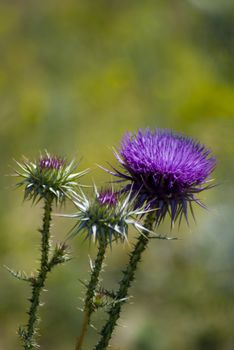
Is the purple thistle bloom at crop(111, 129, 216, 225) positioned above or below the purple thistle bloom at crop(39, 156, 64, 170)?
above

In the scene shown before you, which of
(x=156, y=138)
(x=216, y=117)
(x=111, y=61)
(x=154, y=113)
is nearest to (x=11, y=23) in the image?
(x=111, y=61)

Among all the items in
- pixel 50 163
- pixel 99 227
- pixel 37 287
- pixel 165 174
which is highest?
pixel 165 174

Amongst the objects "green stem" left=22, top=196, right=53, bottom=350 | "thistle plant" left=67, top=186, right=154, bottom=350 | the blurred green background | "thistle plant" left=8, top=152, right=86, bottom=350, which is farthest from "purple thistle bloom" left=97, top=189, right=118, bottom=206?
the blurred green background

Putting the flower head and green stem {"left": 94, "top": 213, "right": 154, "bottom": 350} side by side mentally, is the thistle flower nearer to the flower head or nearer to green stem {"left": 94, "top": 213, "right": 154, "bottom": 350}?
the flower head

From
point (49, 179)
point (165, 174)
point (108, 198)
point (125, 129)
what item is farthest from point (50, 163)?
point (125, 129)

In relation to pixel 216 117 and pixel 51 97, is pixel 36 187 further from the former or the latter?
pixel 216 117

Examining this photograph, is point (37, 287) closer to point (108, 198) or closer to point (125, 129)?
point (108, 198)

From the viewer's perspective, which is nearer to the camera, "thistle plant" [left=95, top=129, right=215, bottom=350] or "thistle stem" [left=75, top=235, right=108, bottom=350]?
"thistle stem" [left=75, top=235, right=108, bottom=350]
